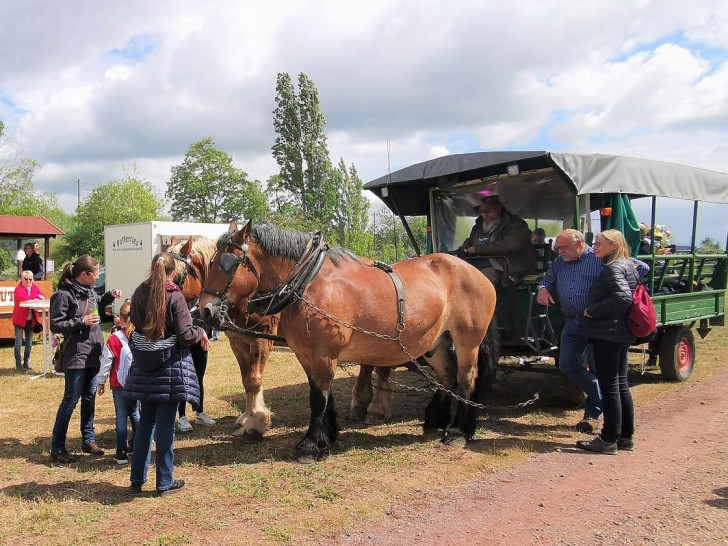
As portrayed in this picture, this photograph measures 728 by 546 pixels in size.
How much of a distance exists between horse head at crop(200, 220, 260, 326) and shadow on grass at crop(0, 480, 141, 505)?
1.27m

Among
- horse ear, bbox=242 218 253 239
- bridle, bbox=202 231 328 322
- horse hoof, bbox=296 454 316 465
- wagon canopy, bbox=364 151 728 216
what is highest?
wagon canopy, bbox=364 151 728 216

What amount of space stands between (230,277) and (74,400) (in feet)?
5.32

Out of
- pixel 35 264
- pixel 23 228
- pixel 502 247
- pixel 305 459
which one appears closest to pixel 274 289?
pixel 305 459

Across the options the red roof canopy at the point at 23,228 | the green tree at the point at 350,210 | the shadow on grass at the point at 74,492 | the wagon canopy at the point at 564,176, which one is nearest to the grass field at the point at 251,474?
the shadow on grass at the point at 74,492

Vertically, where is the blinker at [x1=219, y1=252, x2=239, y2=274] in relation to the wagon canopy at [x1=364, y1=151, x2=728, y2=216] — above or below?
below

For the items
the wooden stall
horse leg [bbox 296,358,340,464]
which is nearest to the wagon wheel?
horse leg [bbox 296,358,340,464]

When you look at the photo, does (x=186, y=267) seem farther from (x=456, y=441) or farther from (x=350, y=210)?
(x=350, y=210)

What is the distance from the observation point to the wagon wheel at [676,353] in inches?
265

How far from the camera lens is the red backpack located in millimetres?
4184

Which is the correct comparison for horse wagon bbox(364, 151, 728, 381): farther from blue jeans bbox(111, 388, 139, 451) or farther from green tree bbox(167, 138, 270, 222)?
green tree bbox(167, 138, 270, 222)

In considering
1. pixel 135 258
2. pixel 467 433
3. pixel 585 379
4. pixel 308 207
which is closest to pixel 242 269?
pixel 467 433

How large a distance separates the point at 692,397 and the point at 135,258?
13806 millimetres

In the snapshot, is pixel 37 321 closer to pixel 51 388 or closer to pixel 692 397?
pixel 51 388

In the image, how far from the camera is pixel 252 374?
499 centimetres
